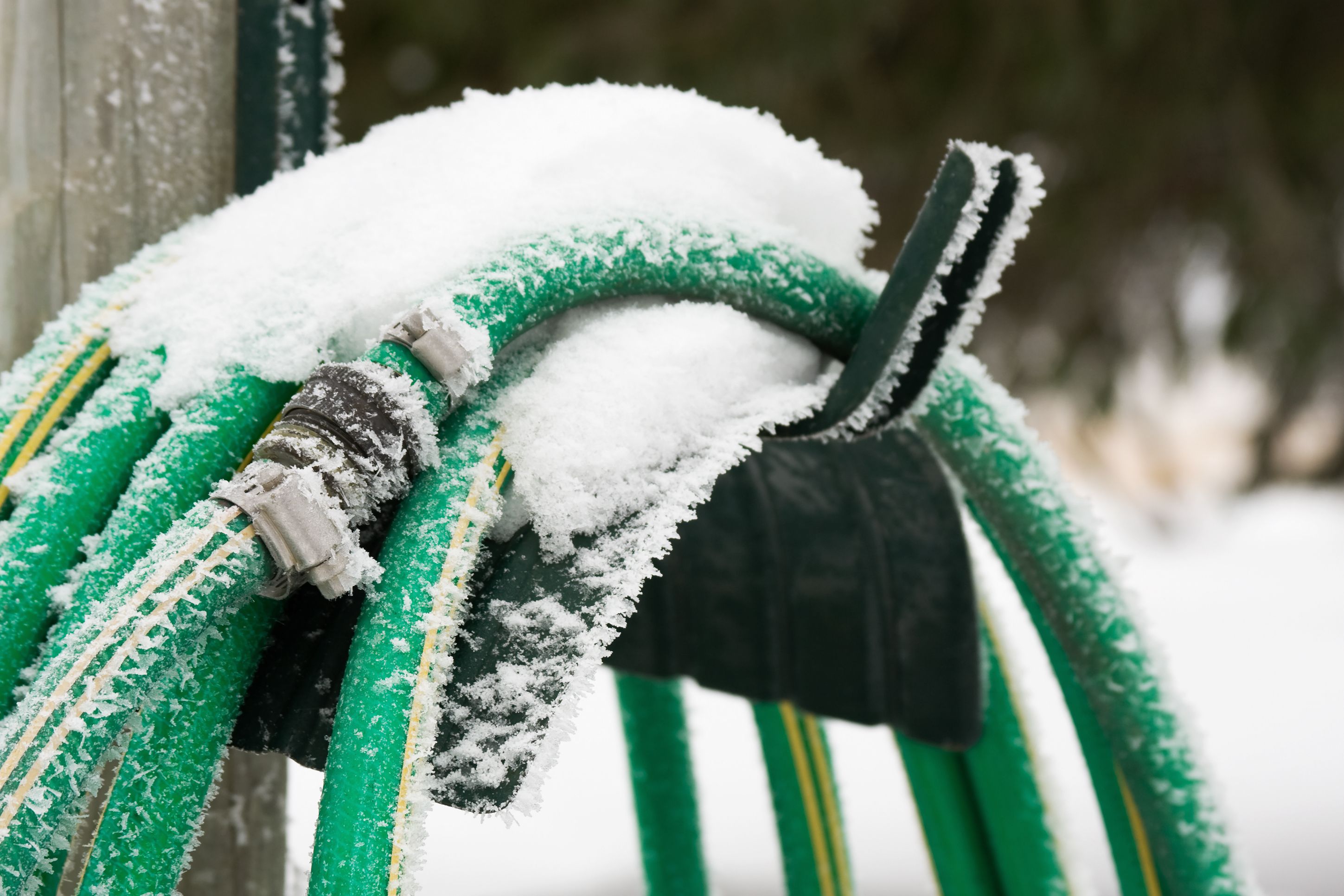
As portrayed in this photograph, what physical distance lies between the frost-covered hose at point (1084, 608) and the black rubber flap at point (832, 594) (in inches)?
2.8

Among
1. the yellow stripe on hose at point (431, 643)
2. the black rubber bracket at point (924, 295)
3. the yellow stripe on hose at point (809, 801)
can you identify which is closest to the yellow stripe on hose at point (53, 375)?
the yellow stripe on hose at point (431, 643)

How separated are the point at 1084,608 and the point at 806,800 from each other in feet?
1.46

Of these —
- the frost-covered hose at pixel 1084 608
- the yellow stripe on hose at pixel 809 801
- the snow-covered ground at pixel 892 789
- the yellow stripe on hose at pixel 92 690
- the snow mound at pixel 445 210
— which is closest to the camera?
the yellow stripe on hose at pixel 92 690

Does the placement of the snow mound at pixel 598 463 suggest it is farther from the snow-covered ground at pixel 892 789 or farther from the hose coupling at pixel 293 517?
the snow-covered ground at pixel 892 789

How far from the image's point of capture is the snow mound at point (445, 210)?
0.58 m

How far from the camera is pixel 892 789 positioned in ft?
8.39

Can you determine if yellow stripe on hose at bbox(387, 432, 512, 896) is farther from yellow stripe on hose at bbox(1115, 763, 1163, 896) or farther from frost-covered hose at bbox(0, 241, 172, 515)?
yellow stripe on hose at bbox(1115, 763, 1163, 896)

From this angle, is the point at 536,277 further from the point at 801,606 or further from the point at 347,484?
the point at 801,606

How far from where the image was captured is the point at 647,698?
113cm

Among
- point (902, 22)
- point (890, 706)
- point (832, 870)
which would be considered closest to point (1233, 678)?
point (902, 22)

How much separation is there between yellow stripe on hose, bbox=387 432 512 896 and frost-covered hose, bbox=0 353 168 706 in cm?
20

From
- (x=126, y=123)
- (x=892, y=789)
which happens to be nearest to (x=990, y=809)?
(x=126, y=123)

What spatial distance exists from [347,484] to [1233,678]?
3286mm

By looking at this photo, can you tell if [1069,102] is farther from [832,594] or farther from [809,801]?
[832,594]
